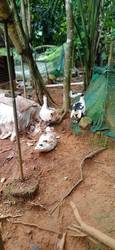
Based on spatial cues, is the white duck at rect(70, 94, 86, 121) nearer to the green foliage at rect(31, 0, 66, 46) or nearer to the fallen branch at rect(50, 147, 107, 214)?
the fallen branch at rect(50, 147, 107, 214)

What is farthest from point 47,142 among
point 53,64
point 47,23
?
point 47,23

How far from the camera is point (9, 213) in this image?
2.71 m

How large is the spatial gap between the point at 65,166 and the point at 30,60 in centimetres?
184

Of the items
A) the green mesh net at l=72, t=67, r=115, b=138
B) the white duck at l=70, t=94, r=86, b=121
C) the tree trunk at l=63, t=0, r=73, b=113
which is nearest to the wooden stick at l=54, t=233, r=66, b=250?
the green mesh net at l=72, t=67, r=115, b=138

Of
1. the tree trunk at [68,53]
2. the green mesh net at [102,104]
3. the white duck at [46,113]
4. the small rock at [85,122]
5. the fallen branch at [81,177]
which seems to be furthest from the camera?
the white duck at [46,113]

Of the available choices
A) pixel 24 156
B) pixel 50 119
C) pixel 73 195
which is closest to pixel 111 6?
pixel 50 119

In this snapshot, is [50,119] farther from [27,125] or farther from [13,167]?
[13,167]

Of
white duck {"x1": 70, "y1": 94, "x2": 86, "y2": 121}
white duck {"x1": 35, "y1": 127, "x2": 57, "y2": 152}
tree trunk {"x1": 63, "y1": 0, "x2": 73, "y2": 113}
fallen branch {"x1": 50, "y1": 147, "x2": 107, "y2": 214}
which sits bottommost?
fallen branch {"x1": 50, "y1": 147, "x2": 107, "y2": 214}

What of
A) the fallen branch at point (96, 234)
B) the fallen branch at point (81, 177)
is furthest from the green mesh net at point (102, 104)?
the fallen branch at point (96, 234)

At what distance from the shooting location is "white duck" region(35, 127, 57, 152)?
134 inches

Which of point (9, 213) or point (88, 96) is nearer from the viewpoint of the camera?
point (9, 213)

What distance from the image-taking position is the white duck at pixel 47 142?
11.2 ft

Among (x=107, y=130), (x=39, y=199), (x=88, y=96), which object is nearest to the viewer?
(x=39, y=199)

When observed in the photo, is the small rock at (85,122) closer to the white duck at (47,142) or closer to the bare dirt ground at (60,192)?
the bare dirt ground at (60,192)
